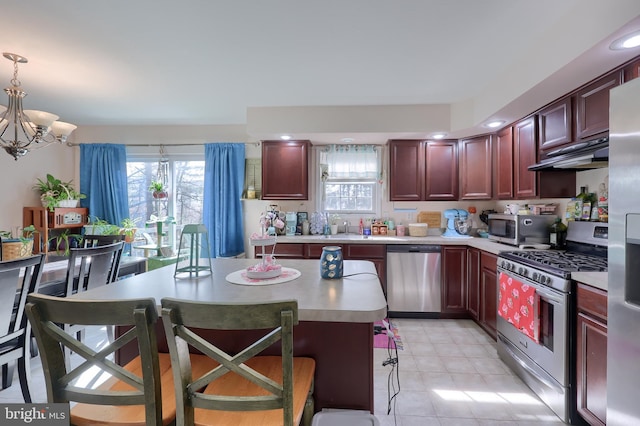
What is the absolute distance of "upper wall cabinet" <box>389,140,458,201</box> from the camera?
139 inches

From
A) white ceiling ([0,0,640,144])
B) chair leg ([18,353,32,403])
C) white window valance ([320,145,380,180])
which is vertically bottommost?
chair leg ([18,353,32,403])

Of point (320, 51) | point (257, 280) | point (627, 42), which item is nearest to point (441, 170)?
point (627, 42)

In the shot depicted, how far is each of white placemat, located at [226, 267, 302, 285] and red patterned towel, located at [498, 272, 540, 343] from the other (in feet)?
5.44

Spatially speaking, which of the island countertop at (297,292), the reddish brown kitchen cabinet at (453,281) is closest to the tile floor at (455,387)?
the reddish brown kitchen cabinet at (453,281)

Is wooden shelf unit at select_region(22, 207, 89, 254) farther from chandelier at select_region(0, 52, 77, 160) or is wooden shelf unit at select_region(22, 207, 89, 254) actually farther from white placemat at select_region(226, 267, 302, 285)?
white placemat at select_region(226, 267, 302, 285)

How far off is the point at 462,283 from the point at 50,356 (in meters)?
3.45

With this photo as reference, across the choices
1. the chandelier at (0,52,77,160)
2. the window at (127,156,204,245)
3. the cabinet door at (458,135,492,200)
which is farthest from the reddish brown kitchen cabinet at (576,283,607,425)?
the window at (127,156,204,245)

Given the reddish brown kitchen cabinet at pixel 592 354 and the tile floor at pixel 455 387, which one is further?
the tile floor at pixel 455 387

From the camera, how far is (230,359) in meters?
0.83

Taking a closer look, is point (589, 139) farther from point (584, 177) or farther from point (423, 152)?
point (423, 152)

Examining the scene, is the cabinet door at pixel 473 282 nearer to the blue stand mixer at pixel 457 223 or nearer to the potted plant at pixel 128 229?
the blue stand mixer at pixel 457 223

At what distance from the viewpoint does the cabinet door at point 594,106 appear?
1792 mm

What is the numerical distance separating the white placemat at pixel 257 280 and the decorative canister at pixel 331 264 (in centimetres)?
17

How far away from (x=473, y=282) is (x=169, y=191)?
14.1ft
